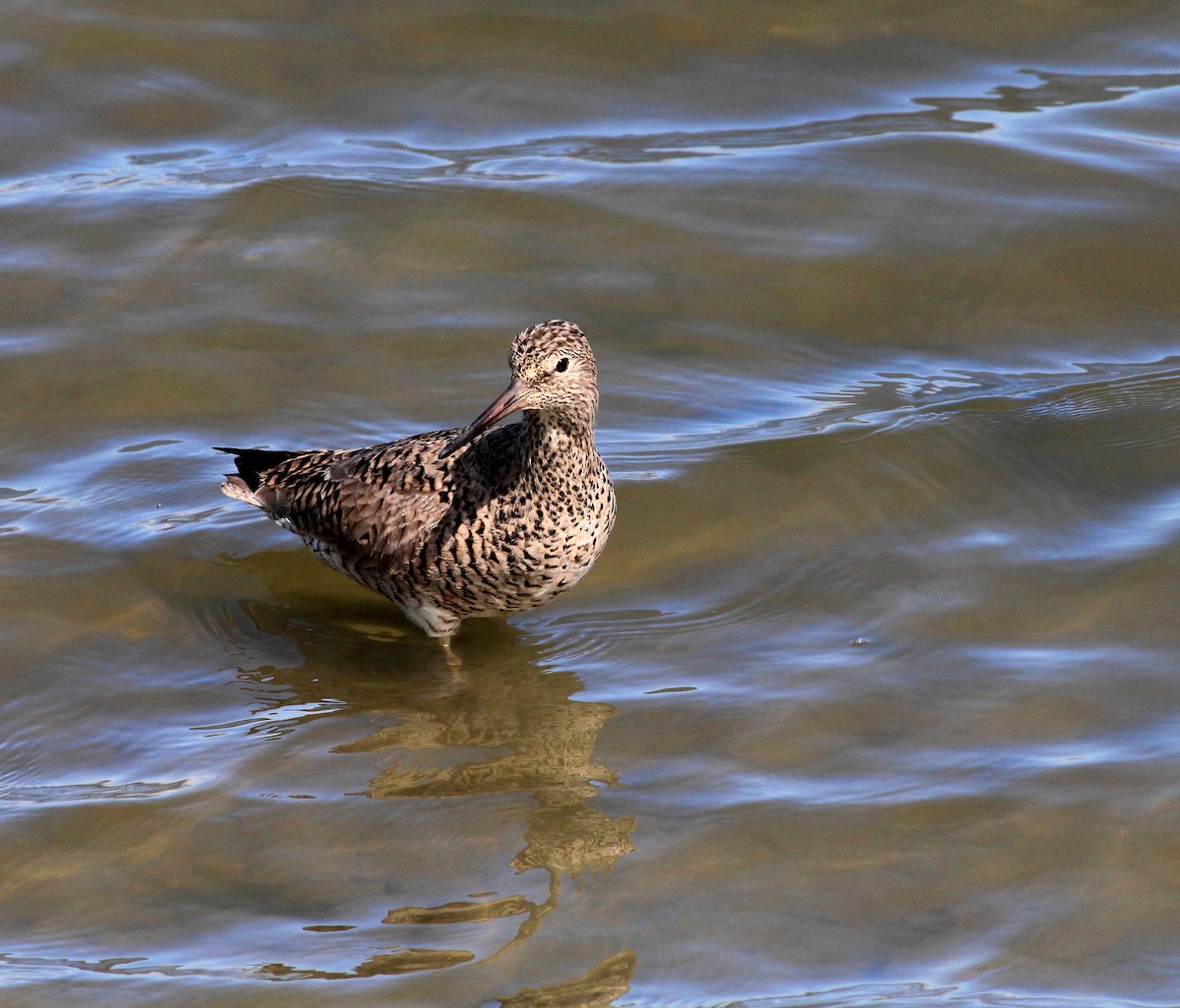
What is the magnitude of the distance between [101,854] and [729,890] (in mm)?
2106

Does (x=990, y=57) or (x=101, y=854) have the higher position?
(x=990, y=57)

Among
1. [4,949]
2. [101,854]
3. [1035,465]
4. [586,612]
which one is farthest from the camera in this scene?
[1035,465]

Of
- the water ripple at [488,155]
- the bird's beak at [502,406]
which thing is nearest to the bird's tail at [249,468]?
the bird's beak at [502,406]

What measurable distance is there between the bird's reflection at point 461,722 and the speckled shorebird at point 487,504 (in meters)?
0.26

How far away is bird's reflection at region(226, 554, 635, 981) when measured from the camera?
5.25m

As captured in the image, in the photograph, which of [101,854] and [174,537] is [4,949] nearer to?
[101,854]

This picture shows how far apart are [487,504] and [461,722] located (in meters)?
0.86

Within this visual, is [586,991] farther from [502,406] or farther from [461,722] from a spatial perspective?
[502,406]

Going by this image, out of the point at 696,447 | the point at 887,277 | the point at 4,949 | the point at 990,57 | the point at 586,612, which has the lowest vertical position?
the point at 4,949

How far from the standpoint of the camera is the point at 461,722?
6367 millimetres

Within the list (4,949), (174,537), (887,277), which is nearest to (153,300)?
(174,537)

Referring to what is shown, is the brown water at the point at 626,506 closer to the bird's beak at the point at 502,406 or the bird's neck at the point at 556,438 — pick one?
the bird's neck at the point at 556,438

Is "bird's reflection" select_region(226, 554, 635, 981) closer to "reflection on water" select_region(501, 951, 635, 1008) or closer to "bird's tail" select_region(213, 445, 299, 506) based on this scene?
"reflection on water" select_region(501, 951, 635, 1008)

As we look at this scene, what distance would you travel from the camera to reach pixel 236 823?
5.68 m
